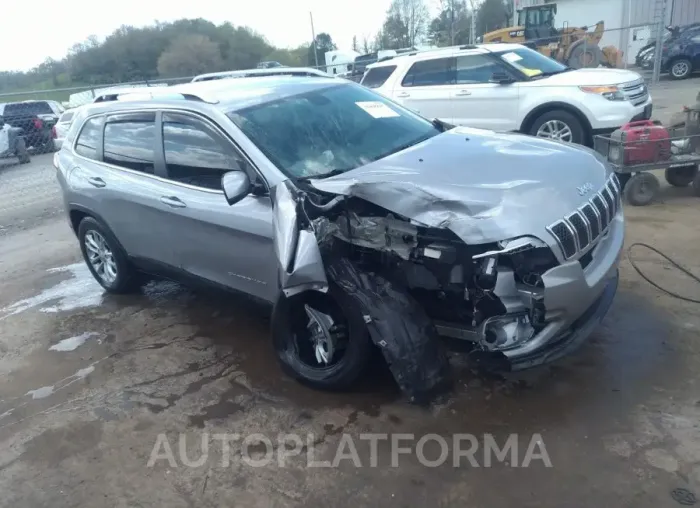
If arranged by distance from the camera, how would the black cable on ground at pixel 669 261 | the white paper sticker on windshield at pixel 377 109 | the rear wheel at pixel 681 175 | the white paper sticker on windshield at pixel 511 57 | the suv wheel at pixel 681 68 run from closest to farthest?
the black cable on ground at pixel 669 261 < the white paper sticker on windshield at pixel 377 109 < the rear wheel at pixel 681 175 < the white paper sticker on windshield at pixel 511 57 < the suv wheel at pixel 681 68

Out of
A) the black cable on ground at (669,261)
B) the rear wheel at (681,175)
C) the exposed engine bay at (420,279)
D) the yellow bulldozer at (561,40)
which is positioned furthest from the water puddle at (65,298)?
the yellow bulldozer at (561,40)

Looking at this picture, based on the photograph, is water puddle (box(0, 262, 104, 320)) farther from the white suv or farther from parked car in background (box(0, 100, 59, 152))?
parked car in background (box(0, 100, 59, 152))

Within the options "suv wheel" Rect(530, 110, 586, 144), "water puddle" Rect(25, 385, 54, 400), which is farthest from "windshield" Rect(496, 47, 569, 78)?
"water puddle" Rect(25, 385, 54, 400)

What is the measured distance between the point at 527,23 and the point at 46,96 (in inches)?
833

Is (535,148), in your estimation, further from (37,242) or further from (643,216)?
(37,242)

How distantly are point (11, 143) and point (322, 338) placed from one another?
15155mm

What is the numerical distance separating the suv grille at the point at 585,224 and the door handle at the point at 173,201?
257cm

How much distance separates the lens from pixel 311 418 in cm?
342

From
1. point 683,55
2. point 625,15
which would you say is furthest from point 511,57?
point 625,15

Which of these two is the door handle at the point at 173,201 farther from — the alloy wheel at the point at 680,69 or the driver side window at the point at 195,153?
the alloy wheel at the point at 680,69

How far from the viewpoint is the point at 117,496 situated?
2.97 m

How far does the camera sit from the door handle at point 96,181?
4.95 metres

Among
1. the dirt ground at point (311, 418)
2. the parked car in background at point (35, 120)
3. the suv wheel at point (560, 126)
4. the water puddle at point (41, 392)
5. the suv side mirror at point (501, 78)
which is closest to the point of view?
the dirt ground at point (311, 418)

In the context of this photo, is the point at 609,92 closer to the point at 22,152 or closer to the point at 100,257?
the point at 100,257
